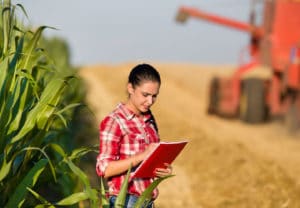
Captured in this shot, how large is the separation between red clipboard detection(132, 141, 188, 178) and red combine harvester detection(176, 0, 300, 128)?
35.6 feet

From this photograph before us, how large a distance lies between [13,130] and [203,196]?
Result: 17.0ft

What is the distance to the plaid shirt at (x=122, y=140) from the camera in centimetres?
387

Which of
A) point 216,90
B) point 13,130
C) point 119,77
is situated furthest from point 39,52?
point 119,77

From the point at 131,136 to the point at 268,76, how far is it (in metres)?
13.3

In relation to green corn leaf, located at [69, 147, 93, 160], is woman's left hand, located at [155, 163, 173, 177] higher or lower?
higher

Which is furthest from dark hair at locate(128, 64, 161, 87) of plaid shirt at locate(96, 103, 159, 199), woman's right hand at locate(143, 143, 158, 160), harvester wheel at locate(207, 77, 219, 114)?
harvester wheel at locate(207, 77, 219, 114)

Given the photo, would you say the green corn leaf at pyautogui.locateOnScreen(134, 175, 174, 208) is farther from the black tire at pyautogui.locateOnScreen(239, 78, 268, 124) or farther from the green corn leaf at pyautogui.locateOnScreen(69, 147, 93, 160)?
the black tire at pyautogui.locateOnScreen(239, 78, 268, 124)

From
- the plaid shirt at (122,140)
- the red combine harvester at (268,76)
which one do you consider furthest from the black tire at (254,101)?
the plaid shirt at (122,140)

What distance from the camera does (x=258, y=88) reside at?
16781mm

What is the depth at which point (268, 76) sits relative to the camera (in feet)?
55.4

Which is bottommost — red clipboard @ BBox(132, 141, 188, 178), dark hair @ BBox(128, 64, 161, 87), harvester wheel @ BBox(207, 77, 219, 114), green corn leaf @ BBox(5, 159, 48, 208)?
harvester wheel @ BBox(207, 77, 219, 114)

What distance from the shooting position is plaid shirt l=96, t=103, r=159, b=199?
12.7ft

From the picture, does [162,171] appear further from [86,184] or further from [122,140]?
[86,184]

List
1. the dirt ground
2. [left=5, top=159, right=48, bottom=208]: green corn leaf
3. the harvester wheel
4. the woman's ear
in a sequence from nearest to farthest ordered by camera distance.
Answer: the woman's ear, [left=5, top=159, right=48, bottom=208]: green corn leaf, the dirt ground, the harvester wheel
